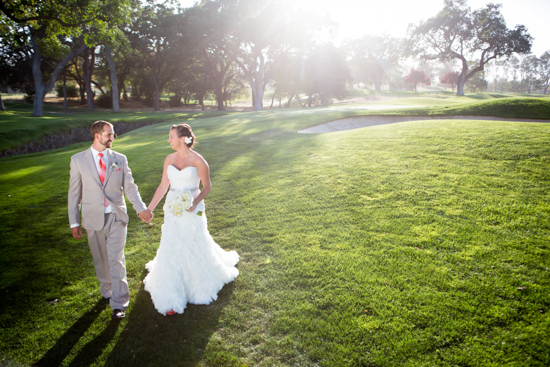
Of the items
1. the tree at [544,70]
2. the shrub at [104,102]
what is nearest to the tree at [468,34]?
the shrub at [104,102]

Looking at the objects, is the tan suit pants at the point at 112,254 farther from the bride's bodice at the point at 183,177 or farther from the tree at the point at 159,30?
the tree at the point at 159,30

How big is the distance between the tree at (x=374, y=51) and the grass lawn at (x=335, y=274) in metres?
75.7

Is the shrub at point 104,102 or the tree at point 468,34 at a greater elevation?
the tree at point 468,34

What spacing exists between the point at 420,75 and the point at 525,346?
4322 inches

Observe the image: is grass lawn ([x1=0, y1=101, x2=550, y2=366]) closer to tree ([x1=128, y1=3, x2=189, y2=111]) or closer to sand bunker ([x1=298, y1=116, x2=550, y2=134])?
sand bunker ([x1=298, y1=116, x2=550, y2=134])

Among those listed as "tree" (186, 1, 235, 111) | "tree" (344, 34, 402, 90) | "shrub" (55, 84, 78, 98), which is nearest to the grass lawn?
"tree" (186, 1, 235, 111)

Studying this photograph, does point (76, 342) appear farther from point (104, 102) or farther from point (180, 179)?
point (104, 102)

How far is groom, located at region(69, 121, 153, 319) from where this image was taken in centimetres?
407

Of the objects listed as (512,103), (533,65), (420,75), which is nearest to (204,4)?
(512,103)

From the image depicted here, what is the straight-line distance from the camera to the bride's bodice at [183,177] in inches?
176

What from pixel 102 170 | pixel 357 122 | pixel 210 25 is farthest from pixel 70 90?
pixel 102 170

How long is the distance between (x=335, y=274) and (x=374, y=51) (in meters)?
84.2

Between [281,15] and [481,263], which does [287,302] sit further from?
[281,15]

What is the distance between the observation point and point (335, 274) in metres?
5.05
